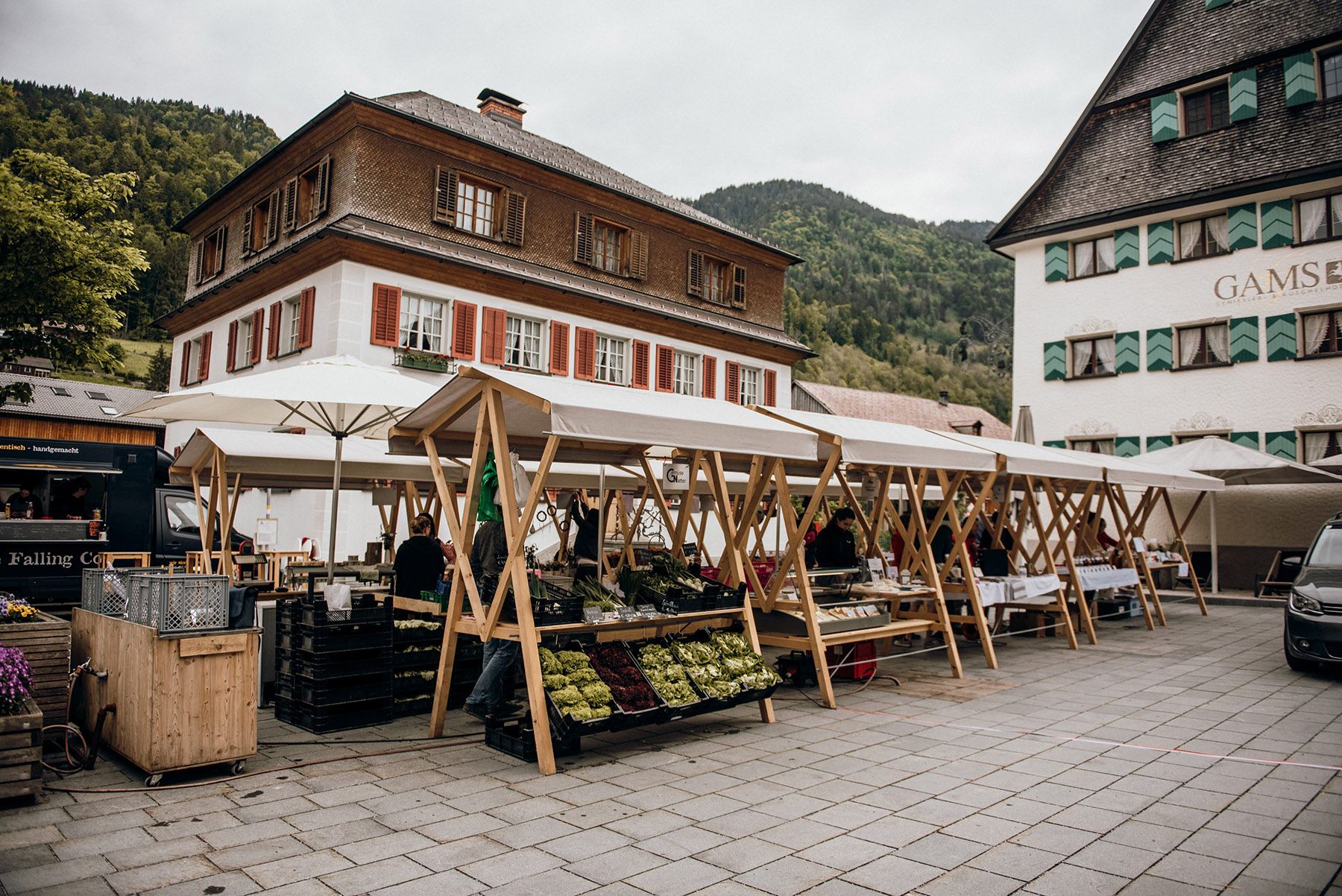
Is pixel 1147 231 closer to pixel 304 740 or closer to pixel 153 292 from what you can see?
pixel 304 740

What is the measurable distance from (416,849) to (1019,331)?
2629 centimetres

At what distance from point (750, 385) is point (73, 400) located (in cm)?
3364

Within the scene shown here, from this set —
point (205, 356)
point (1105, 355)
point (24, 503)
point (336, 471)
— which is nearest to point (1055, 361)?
point (1105, 355)

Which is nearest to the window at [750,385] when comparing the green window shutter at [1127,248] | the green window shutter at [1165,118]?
the green window shutter at [1127,248]

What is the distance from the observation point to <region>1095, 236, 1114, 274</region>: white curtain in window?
82.1 feet

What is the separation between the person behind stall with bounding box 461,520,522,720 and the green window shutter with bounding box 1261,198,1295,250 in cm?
2340

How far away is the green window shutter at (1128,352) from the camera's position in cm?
2409

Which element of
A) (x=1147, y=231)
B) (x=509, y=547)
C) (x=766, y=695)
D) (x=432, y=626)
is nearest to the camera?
(x=509, y=547)

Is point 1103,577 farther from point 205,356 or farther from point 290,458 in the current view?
point 205,356

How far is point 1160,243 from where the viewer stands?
939 inches

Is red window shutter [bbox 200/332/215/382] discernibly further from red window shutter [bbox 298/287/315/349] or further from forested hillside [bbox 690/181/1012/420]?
forested hillside [bbox 690/181/1012/420]

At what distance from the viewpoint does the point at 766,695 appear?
7.04 m

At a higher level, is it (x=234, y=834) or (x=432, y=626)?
(x=432, y=626)

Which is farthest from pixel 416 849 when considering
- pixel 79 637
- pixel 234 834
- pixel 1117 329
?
pixel 1117 329
